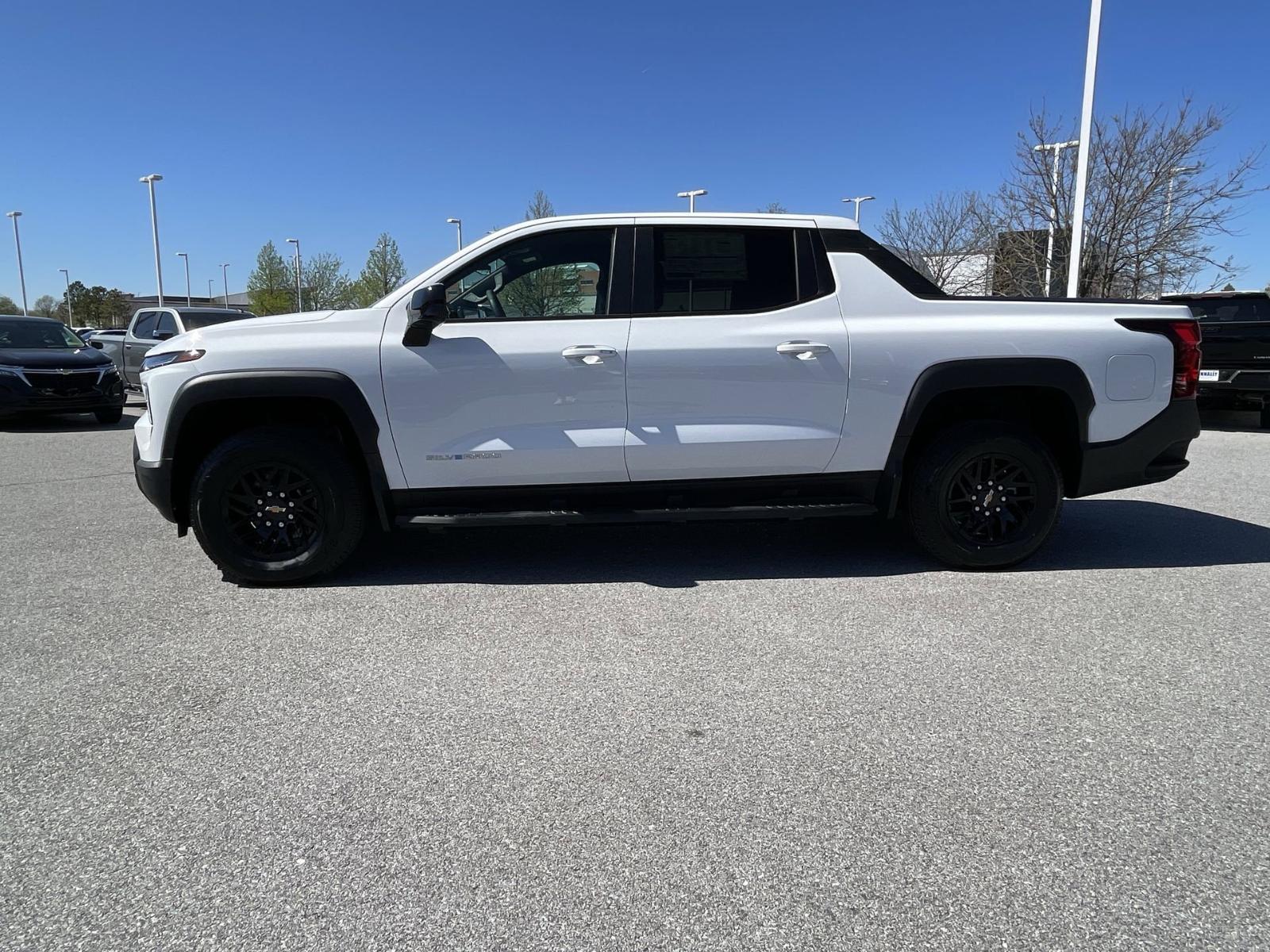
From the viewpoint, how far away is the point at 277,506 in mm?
4449

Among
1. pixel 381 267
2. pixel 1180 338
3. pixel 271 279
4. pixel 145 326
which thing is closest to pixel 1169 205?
pixel 1180 338

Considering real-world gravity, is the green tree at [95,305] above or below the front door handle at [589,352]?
above

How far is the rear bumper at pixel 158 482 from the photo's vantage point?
14.2 ft

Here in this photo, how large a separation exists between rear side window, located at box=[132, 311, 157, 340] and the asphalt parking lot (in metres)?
10.6

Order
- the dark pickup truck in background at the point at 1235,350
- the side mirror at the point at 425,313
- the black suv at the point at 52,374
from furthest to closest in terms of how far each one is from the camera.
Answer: the black suv at the point at 52,374
the dark pickup truck in background at the point at 1235,350
the side mirror at the point at 425,313

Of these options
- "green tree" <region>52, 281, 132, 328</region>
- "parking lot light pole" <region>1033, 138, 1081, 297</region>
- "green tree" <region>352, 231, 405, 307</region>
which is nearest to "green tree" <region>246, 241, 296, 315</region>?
"green tree" <region>352, 231, 405, 307</region>

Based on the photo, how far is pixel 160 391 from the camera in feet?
14.0

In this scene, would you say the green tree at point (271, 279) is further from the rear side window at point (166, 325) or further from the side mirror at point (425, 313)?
the side mirror at point (425, 313)

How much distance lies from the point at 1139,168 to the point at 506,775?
20.1 metres

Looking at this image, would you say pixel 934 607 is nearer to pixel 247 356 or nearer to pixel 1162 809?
pixel 1162 809

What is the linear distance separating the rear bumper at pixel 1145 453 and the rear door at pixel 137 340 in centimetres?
1378

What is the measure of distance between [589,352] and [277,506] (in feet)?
Answer: 5.98

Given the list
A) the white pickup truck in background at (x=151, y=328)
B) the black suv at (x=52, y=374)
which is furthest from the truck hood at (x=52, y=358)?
the white pickup truck in background at (x=151, y=328)

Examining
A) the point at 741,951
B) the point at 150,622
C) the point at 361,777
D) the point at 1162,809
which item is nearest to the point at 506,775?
the point at 361,777
